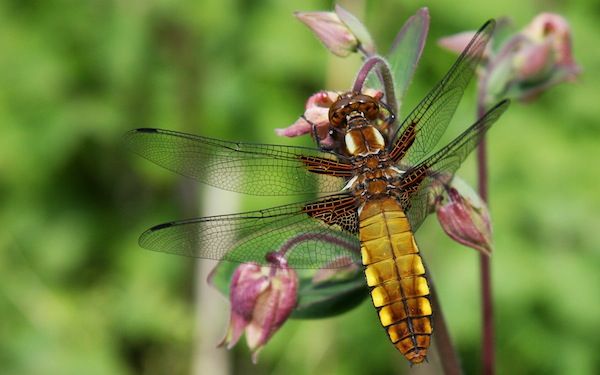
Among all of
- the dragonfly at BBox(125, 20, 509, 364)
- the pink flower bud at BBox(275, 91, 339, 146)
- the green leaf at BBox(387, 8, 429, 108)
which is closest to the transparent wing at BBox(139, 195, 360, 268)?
the dragonfly at BBox(125, 20, 509, 364)

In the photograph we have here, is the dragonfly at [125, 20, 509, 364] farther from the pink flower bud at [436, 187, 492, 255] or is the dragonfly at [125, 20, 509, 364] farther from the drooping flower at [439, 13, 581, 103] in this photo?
the drooping flower at [439, 13, 581, 103]

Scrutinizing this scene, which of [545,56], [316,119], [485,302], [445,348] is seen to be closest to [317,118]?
[316,119]

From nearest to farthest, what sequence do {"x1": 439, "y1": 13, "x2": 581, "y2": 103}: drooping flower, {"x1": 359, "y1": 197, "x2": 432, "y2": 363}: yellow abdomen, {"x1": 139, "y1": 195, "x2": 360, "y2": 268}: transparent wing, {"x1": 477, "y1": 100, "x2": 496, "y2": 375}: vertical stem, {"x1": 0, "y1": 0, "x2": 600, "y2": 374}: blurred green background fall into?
1. {"x1": 359, "y1": 197, "x2": 432, "y2": 363}: yellow abdomen
2. {"x1": 139, "y1": 195, "x2": 360, "y2": 268}: transparent wing
3. {"x1": 477, "y1": 100, "x2": 496, "y2": 375}: vertical stem
4. {"x1": 439, "y1": 13, "x2": 581, "y2": 103}: drooping flower
5. {"x1": 0, "y1": 0, "x2": 600, "y2": 374}: blurred green background

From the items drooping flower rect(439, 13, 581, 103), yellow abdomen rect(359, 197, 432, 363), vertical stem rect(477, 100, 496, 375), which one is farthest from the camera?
drooping flower rect(439, 13, 581, 103)

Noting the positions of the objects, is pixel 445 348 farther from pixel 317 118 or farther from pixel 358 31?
pixel 358 31

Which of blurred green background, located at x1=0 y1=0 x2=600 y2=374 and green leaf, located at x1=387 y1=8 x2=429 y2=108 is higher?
blurred green background, located at x1=0 y1=0 x2=600 y2=374

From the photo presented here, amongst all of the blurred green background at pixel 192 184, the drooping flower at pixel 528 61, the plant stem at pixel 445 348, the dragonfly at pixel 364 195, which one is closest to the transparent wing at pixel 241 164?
the dragonfly at pixel 364 195

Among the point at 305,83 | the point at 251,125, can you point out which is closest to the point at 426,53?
the point at 305,83

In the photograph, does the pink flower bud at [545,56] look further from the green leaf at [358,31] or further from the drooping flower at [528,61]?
the green leaf at [358,31]
